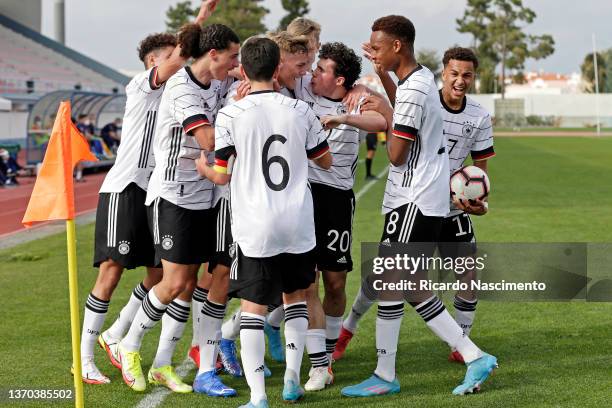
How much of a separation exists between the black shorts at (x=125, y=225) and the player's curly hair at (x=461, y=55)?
2.24 m

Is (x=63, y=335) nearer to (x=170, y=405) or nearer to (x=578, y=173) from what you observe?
(x=170, y=405)

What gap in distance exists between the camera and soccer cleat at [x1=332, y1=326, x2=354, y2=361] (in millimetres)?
6609

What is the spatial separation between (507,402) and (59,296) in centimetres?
523

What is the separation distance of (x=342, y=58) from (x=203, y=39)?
896mm

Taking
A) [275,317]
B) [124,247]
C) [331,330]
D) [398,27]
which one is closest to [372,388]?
[331,330]

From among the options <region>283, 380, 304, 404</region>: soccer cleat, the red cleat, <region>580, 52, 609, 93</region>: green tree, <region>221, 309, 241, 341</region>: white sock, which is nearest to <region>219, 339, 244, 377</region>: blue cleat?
<region>221, 309, 241, 341</region>: white sock

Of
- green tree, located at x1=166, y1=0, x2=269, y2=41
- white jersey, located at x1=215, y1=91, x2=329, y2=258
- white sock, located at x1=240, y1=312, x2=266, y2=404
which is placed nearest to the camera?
white jersey, located at x1=215, y1=91, x2=329, y2=258

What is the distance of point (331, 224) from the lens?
592 centimetres

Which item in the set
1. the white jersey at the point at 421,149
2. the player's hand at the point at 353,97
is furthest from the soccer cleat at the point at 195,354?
the player's hand at the point at 353,97

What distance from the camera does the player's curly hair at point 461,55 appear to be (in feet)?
20.8

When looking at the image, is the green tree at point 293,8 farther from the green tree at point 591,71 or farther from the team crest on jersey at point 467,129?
the team crest on jersey at point 467,129

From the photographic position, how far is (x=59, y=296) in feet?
30.1

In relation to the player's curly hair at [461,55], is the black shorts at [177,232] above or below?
below

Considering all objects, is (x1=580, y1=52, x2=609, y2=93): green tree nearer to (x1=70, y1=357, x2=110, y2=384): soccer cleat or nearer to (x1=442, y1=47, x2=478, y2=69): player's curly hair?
(x1=442, y1=47, x2=478, y2=69): player's curly hair
